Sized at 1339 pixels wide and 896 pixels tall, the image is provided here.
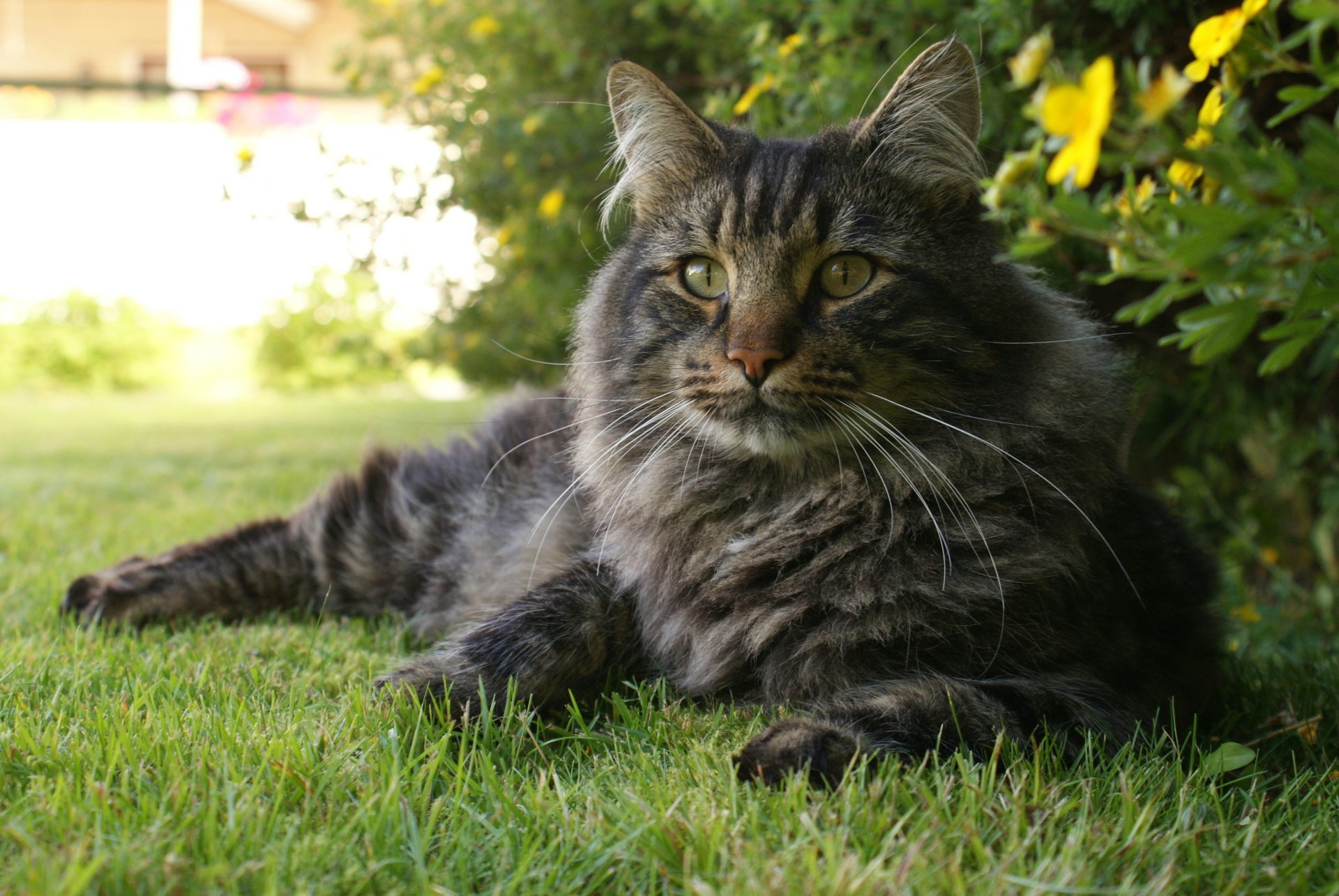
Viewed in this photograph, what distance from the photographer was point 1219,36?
1132mm

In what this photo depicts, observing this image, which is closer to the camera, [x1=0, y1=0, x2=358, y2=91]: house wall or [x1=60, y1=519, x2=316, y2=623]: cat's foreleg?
[x1=60, y1=519, x2=316, y2=623]: cat's foreleg

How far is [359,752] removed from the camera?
4.91 feet

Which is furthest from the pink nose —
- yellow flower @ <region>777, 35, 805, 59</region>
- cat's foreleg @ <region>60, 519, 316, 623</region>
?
cat's foreleg @ <region>60, 519, 316, 623</region>

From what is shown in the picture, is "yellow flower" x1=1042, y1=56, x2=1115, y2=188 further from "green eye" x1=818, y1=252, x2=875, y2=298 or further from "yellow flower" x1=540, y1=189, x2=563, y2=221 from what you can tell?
"yellow flower" x1=540, y1=189, x2=563, y2=221

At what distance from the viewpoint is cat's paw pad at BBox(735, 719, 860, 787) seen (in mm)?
1362

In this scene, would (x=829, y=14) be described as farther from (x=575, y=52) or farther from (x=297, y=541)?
(x=297, y=541)

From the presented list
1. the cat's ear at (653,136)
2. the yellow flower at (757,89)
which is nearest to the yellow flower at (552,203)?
the yellow flower at (757,89)

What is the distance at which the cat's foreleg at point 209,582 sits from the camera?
2.33 m

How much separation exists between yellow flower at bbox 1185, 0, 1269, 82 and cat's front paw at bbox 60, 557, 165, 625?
2.30 m

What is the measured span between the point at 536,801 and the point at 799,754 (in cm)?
36

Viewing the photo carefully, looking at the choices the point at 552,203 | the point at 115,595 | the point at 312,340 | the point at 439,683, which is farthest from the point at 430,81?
the point at 312,340

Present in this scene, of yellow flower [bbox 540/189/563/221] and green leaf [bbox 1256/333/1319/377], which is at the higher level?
yellow flower [bbox 540/189/563/221]

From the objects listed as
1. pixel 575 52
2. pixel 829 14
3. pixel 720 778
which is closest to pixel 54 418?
pixel 575 52

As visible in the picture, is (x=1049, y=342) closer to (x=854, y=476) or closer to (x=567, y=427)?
(x=854, y=476)
